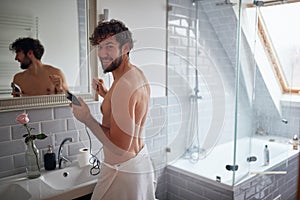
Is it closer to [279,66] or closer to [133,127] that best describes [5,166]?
[133,127]

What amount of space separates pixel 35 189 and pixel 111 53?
0.77 metres

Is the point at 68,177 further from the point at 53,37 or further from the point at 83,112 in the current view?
the point at 53,37

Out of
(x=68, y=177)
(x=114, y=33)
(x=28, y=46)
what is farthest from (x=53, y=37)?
(x=68, y=177)

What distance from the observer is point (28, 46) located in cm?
143

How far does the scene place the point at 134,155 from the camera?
132 centimetres

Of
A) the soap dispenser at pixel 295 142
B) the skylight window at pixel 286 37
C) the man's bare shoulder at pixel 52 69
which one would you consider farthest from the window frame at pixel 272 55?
the man's bare shoulder at pixel 52 69

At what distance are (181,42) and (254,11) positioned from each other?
68 centimetres

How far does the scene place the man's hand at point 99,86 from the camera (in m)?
1.48

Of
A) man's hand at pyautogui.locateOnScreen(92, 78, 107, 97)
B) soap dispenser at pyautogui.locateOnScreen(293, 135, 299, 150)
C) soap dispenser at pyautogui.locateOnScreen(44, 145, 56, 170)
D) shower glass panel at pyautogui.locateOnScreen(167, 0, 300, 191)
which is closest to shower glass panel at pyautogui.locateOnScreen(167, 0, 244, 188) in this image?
shower glass panel at pyautogui.locateOnScreen(167, 0, 300, 191)

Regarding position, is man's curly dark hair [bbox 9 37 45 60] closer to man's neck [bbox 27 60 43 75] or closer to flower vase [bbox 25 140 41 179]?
man's neck [bbox 27 60 43 75]

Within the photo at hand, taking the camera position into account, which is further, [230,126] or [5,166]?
[230,126]

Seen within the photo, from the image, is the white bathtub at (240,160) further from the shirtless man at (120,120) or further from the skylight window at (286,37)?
the shirtless man at (120,120)

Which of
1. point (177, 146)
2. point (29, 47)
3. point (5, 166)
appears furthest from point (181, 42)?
point (5, 166)

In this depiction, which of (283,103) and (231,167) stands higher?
(283,103)
